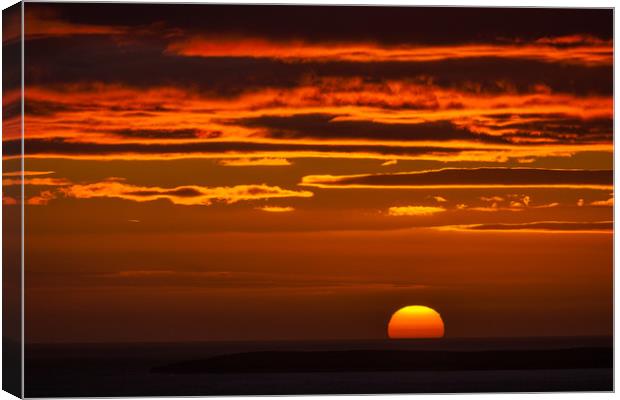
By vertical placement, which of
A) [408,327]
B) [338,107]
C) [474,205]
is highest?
[338,107]

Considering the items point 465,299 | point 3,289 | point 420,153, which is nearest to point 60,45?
point 3,289

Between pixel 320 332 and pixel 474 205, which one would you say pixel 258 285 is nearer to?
pixel 320 332

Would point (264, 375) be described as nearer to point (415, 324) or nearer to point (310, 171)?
point (415, 324)

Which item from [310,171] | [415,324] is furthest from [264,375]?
[310,171]

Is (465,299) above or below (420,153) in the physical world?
below

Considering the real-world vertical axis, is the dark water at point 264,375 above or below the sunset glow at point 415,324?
below
